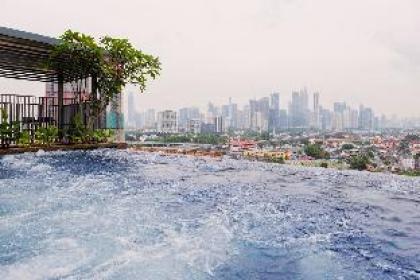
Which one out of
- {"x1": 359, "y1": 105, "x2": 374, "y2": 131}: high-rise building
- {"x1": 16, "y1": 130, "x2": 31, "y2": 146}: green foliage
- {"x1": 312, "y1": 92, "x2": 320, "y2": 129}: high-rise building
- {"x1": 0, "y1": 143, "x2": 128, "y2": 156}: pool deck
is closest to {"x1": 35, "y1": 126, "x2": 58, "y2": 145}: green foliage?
{"x1": 0, "y1": 143, "x2": 128, "y2": 156}: pool deck

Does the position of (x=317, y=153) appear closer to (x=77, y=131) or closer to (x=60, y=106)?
(x=77, y=131)

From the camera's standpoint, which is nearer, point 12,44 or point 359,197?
point 359,197

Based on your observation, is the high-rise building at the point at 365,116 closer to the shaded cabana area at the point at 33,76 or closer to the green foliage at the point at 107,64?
the green foliage at the point at 107,64

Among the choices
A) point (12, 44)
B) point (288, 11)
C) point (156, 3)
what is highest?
point (156, 3)

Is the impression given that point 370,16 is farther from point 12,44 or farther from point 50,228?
point 50,228

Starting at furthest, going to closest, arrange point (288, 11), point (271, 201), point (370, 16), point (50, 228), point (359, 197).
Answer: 1. point (370, 16)
2. point (288, 11)
3. point (359, 197)
4. point (271, 201)
5. point (50, 228)

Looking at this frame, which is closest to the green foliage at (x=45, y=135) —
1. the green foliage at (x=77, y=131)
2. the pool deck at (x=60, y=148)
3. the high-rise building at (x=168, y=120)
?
the pool deck at (x=60, y=148)

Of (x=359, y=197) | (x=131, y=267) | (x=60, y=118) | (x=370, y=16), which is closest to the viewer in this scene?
(x=131, y=267)

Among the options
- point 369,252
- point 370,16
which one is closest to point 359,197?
point 369,252
